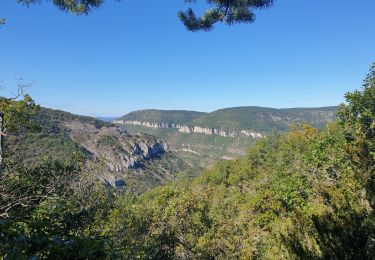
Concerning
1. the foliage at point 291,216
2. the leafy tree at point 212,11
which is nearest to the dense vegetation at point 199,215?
the foliage at point 291,216

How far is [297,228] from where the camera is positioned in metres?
7.63

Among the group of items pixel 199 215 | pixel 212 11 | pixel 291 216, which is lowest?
pixel 199 215

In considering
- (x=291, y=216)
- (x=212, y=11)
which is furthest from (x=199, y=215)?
(x=212, y=11)

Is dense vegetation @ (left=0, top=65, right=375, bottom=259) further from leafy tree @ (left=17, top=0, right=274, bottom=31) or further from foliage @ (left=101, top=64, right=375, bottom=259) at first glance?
leafy tree @ (left=17, top=0, right=274, bottom=31)

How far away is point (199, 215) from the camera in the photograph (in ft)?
72.1

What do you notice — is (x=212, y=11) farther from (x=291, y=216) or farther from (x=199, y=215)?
(x=199, y=215)

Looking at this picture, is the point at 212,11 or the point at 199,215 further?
the point at 199,215

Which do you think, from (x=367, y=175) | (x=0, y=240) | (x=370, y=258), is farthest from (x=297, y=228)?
(x=0, y=240)

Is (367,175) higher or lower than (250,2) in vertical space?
lower

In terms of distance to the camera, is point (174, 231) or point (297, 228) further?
point (174, 231)

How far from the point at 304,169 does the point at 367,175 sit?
22.1m

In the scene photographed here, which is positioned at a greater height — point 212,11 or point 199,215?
point 212,11

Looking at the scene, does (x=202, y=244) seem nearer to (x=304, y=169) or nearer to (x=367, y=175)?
(x=367, y=175)

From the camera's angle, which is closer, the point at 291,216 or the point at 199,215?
the point at 291,216
